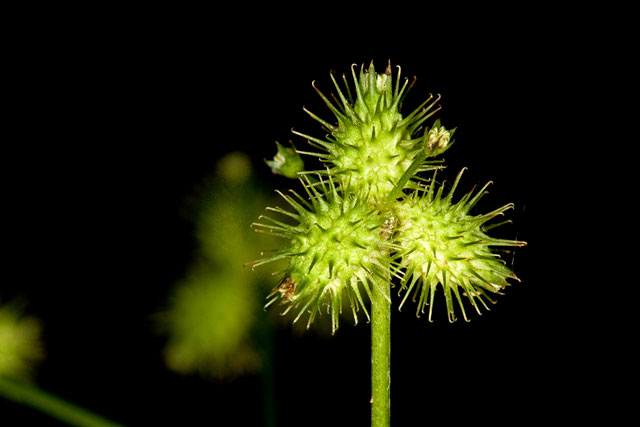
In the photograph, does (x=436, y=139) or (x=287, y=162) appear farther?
(x=287, y=162)

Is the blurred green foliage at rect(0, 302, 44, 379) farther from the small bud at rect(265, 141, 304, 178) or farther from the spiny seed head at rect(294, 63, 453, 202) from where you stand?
the spiny seed head at rect(294, 63, 453, 202)

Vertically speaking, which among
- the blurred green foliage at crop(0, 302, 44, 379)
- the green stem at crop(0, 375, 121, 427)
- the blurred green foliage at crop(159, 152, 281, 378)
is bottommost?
the green stem at crop(0, 375, 121, 427)

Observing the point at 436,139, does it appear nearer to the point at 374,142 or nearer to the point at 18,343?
the point at 374,142

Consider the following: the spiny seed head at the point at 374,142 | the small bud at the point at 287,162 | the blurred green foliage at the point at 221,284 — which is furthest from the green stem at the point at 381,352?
the blurred green foliage at the point at 221,284

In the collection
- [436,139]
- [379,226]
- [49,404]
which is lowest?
[49,404]

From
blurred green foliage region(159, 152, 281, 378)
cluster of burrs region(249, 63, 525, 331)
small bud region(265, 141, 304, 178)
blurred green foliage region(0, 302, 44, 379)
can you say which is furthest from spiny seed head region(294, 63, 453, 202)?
blurred green foliage region(0, 302, 44, 379)

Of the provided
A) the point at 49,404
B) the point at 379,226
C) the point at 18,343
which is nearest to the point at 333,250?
the point at 379,226
